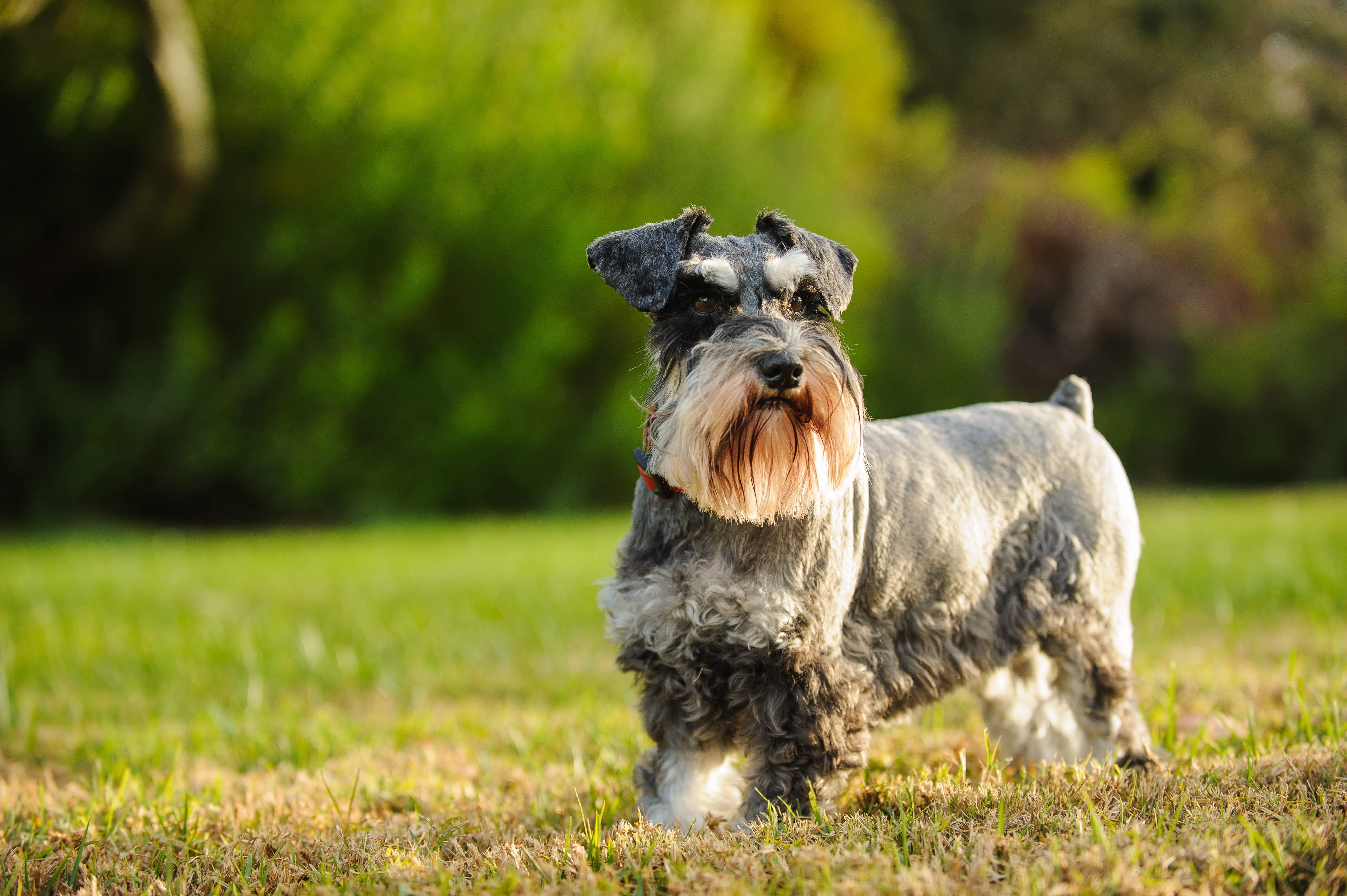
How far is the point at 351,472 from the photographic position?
14.5 meters

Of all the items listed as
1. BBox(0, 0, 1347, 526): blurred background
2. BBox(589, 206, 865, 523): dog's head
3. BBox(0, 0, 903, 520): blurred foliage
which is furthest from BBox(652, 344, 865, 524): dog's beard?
BBox(0, 0, 903, 520): blurred foliage

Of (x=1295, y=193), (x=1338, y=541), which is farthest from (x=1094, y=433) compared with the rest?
(x=1295, y=193)

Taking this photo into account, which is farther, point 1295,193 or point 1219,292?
point 1295,193

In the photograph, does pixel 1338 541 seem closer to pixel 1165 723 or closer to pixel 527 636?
pixel 1165 723

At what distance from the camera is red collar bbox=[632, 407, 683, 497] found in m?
3.07

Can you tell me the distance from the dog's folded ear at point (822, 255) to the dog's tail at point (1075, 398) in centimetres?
114

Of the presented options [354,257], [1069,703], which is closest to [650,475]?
[1069,703]

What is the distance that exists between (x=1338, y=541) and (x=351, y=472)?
37.8ft

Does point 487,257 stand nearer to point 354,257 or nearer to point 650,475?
point 354,257

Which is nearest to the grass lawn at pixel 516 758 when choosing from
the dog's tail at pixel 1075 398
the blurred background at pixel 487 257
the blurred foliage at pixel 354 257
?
the dog's tail at pixel 1075 398

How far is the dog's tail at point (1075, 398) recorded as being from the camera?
13.0 ft

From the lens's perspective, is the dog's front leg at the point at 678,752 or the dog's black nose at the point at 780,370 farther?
the dog's front leg at the point at 678,752

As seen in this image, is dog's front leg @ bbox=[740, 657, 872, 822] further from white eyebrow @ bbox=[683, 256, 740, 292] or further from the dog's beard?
white eyebrow @ bbox=[683, 256, 740, 292]

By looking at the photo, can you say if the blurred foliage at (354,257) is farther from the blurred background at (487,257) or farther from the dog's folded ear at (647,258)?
the dog's folded ear at (647,258)
